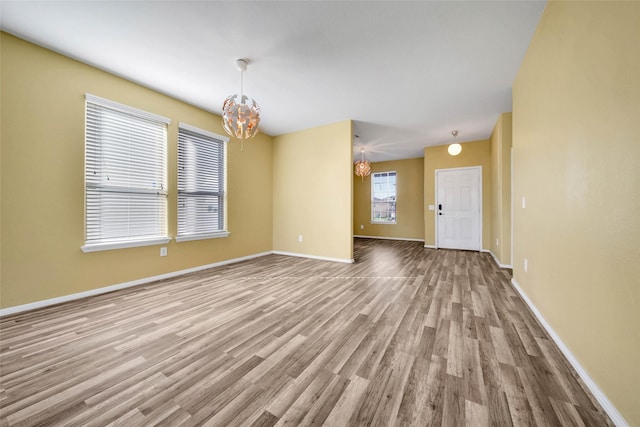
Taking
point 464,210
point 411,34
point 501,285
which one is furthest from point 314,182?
point 464,210

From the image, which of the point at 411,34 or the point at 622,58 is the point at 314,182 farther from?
the point at 622,58

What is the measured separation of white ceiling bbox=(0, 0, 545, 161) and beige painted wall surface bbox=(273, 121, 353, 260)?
1.03 meters

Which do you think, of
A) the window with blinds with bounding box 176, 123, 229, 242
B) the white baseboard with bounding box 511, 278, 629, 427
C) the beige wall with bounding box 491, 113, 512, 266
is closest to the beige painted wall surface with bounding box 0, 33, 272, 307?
the window with blinds with bounding box 176, 123, 229, 242

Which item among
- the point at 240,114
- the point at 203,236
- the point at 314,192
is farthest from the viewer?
the point at 314,192

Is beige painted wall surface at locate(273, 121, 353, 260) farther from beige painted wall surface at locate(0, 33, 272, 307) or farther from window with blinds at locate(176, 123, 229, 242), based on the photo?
beige painted wall surface at locate(0, 33, 272, 307)

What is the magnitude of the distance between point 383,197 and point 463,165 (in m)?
2.81

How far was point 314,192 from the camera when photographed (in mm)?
5004

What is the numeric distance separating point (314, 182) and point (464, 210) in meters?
3.98

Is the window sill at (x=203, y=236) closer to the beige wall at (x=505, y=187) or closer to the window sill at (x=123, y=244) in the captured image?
the window sill at (x=123, y=244)

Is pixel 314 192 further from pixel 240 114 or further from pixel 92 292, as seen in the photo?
pixel 92 292

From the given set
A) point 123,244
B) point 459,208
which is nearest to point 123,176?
point 123,244

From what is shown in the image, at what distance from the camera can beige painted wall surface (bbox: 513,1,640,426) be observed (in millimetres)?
1070

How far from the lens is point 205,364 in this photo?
157 cm

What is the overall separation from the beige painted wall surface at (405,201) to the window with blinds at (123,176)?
21.3 ft
